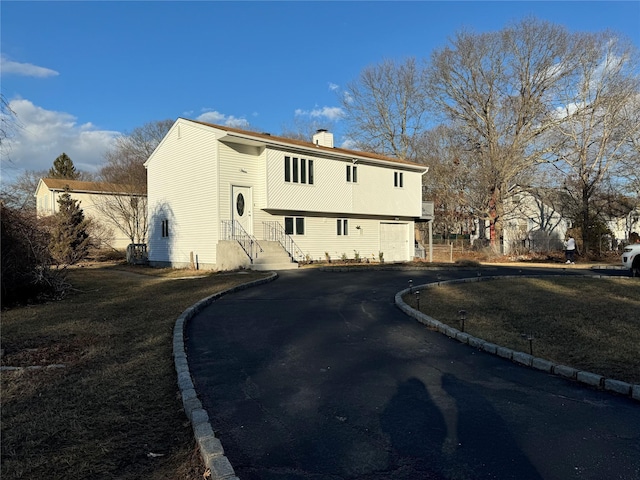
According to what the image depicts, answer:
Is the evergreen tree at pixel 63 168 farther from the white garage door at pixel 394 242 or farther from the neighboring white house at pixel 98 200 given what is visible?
the white garage door at pixel 394 242

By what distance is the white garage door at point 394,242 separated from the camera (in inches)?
1085

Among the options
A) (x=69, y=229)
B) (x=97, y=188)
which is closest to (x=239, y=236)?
(x=69, y=229)

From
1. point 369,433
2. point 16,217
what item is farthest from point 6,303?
point 369,433

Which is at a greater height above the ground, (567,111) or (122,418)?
(567,111)

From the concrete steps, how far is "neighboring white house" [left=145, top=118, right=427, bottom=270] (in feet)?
0.17

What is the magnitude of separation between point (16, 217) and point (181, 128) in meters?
13.5

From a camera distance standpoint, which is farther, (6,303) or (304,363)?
(6,303)

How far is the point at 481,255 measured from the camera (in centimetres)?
3284

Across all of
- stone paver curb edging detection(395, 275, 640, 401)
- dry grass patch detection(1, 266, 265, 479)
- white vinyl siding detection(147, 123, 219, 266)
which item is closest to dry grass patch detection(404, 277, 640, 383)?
stone paver curb edging detection(395, 275, 640, 401)

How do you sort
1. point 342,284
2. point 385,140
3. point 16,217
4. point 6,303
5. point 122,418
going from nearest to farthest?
1. point 122,418
2. point 16,217
3. point 6,303
4. point 342,284
5. point 385,140

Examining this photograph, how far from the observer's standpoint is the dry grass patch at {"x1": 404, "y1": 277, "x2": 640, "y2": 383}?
18.9 feet

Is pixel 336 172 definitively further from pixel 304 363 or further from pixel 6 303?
pixel 304 363

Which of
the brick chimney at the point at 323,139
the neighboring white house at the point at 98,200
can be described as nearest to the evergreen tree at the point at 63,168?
the neighboring white house at the point at 98,200

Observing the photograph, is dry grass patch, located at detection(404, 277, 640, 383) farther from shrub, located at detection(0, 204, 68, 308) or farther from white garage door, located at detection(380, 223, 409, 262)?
white garage door, located at detection(380, 223, 409, 262)
